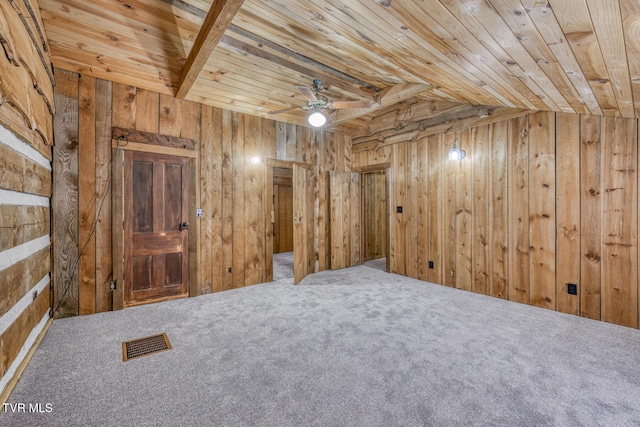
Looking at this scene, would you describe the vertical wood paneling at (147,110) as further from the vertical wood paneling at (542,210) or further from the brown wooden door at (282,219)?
the vertical wood paneling at (542,210)

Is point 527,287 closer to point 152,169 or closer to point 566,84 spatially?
point 566,84

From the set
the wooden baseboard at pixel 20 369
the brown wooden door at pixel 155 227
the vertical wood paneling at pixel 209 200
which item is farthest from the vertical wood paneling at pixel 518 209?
the wooden baseboard at pixel 20 369

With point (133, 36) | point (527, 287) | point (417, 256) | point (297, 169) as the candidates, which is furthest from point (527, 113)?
point (133, 36)

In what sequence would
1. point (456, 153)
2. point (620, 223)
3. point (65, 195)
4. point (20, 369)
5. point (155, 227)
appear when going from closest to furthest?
point (20, 369) < point (620, 223) < point (65, 195) < point (155, 227) < point (456, 153)

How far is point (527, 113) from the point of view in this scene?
342 cm

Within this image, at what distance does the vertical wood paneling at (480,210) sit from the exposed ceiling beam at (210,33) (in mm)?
3519

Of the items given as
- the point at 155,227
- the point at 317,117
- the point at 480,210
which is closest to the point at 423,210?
the point at 480,210

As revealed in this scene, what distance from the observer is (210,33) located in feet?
6.99

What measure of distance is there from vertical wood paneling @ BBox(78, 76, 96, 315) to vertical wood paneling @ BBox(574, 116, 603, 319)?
5626mm

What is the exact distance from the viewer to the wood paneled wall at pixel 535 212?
2861 mm

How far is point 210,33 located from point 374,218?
512 cm

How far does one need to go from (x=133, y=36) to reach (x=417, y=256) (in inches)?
186

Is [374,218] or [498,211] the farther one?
[374,218]

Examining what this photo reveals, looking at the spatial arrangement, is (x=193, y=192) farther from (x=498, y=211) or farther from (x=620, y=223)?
(x=620, y=223)
